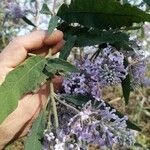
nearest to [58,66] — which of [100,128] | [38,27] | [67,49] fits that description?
[67,49]

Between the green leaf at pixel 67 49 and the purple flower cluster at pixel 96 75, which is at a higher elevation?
the green leaf at pixel 67 49

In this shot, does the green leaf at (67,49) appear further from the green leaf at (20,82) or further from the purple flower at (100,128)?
the purple flower at (100,128)

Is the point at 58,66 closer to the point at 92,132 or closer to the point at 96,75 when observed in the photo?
the point at 96,75

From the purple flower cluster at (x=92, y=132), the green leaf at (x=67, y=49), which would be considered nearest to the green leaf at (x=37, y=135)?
the purple flower cluster at (x=92, y=132)

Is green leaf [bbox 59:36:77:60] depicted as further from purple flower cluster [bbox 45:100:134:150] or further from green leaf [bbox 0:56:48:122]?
purple flower cluster [bbox 45:100:134:150]

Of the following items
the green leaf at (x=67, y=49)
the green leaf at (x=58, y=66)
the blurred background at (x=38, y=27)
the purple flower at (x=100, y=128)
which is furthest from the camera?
the blurred background at (x=38, y=27)

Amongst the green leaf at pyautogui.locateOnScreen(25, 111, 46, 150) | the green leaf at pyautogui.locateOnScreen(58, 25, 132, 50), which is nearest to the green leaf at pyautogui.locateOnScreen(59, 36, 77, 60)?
the green leaf at pyautogui.locateOnScreen(58, 25, 132, 50)
